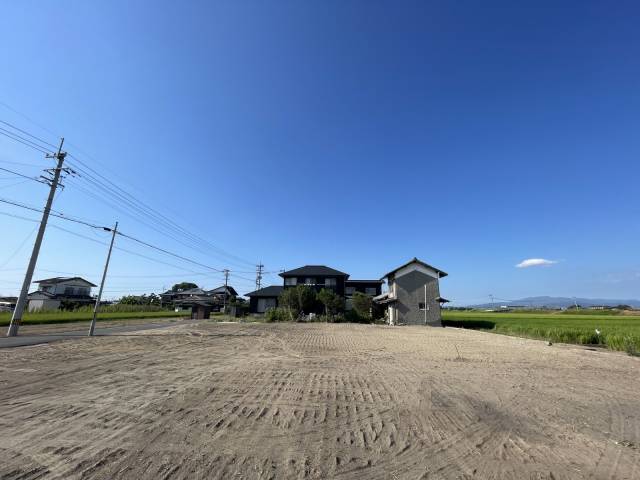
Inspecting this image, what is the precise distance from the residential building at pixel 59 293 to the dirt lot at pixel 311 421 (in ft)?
184

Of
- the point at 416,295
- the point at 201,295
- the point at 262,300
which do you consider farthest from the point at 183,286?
the point at 416,295

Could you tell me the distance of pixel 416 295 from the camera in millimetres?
34906

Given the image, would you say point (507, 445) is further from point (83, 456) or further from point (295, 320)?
point (295, 320)

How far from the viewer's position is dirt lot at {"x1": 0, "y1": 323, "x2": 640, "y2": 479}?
A: 11.4 feet

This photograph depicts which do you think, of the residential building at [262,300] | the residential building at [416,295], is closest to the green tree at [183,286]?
the residential building at [262,300]

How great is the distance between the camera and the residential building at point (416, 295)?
34312 millimetres

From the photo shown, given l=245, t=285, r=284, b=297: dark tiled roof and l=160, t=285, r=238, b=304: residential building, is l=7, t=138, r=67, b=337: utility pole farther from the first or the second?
l=160, t=285, r=238, b=304: residential building

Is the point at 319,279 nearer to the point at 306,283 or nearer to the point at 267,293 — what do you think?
the point at 306,283

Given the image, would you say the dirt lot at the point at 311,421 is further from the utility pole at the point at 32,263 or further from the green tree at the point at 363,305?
the green tree at the point at 363,305

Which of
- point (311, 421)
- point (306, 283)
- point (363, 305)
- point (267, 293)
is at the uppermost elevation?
point (306, 283)

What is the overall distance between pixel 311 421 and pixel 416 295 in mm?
32453

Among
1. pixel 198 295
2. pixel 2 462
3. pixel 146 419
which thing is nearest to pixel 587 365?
pixel 146 419

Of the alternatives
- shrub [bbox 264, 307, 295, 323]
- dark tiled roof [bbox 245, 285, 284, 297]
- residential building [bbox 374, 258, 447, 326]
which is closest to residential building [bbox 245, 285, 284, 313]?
dark tiled roof [bbox 245, 285, 284, 297]

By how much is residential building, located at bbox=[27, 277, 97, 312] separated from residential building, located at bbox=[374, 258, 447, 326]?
182ft
